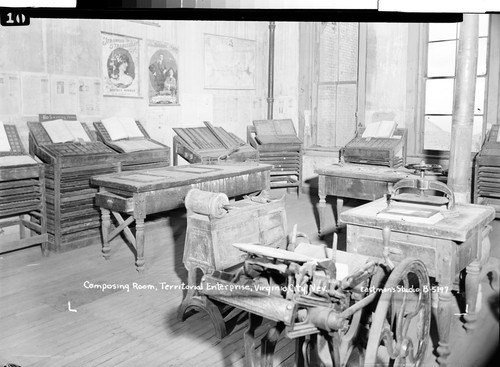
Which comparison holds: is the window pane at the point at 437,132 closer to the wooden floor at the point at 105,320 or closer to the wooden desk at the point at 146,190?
the wooden floor at the point at 105,320

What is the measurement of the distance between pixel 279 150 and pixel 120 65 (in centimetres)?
274

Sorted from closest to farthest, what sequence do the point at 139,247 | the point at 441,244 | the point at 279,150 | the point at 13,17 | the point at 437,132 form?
the point at 13,17, the point at 441,244, the point at 139,247, the point at 437,132, the point at 279,150

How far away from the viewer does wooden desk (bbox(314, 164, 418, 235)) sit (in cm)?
513

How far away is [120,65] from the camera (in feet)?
20.6

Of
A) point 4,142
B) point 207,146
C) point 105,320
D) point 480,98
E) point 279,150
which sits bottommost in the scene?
point 105,320

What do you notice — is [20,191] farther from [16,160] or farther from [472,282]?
[472,282]

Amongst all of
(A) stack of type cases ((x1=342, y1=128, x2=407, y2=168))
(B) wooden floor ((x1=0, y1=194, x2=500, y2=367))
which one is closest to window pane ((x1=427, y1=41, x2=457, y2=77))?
(A) stack of type cases ((x1=342, y1=128, x2=407, y2=168))

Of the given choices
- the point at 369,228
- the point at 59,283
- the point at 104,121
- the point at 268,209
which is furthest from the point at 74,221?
the point at 369,228

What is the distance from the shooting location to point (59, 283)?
165 inches

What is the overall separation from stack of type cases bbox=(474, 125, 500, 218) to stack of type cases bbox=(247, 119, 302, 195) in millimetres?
2732

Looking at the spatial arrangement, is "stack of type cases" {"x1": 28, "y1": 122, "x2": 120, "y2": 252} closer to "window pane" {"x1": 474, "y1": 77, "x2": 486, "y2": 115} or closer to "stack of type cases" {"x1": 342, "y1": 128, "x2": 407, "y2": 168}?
"stack of type cases" {"x1": 342, "y1": 128, "x2": 407, "y2": 168}

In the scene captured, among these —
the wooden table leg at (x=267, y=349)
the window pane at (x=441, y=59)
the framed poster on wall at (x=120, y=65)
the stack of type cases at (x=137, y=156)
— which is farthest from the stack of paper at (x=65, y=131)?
the window pane at (x=441, y=59)

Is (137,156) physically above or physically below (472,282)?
above

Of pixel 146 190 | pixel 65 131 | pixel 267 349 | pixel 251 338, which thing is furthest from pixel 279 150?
pixel 251 338
